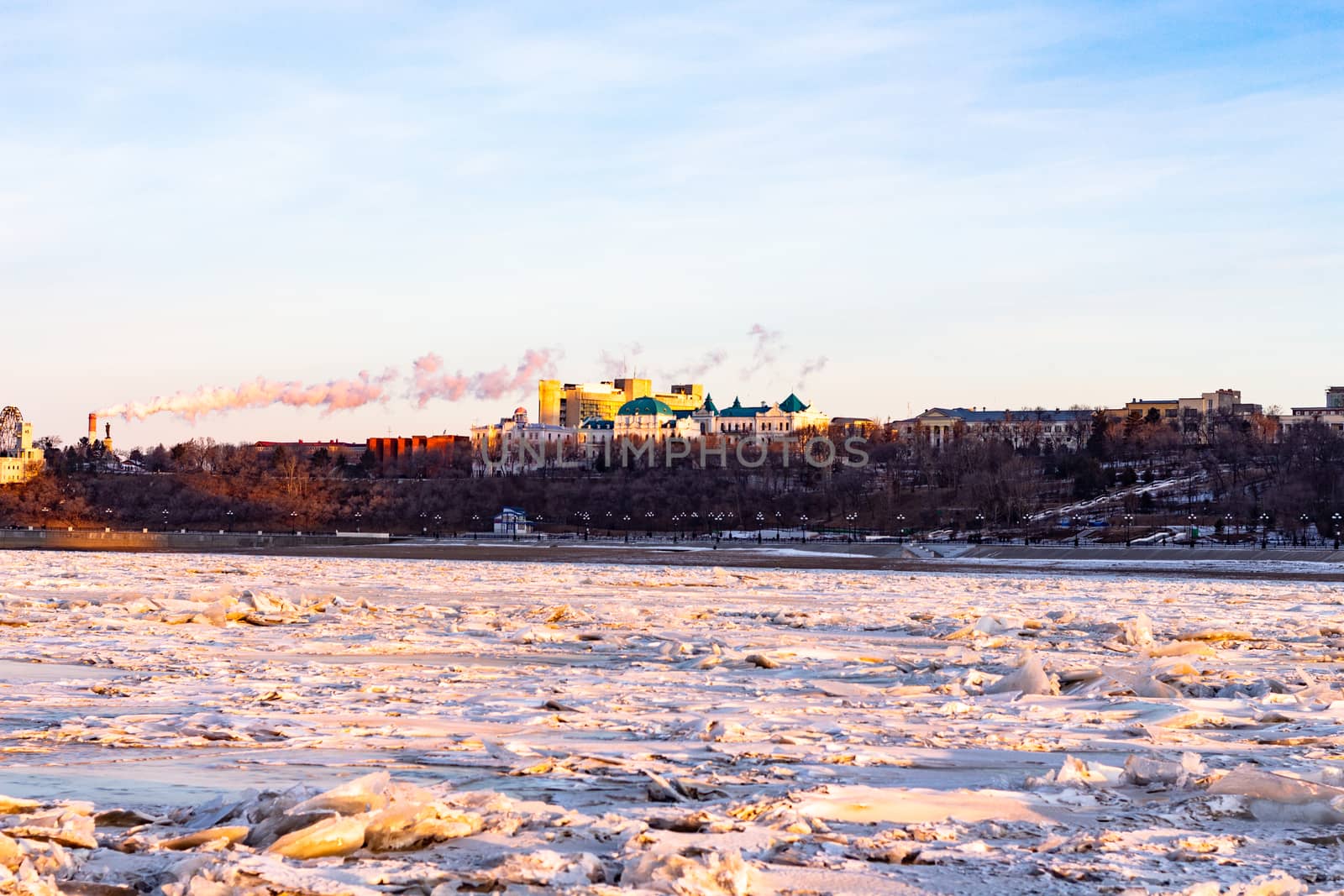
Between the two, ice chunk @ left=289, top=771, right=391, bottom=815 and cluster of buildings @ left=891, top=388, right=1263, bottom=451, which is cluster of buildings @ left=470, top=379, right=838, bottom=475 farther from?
ice chunk @ left=289, top=771, right=391, bottom=815

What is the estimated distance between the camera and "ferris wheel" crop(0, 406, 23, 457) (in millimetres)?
143125

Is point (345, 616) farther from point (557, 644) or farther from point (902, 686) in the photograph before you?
point (902, 686)

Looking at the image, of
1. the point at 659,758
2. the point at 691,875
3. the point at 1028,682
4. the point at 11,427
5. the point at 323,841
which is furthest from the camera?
the point at 11,427

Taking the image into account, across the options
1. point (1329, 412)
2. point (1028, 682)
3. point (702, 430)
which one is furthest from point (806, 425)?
point (1028, 682)

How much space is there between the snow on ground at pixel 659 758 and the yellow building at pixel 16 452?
383ft

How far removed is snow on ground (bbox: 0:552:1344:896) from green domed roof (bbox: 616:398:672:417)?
6263 inches

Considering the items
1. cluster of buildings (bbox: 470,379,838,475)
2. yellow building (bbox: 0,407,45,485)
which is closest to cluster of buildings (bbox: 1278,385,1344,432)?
cluster of buildings (bbox: 470,379,838,475)

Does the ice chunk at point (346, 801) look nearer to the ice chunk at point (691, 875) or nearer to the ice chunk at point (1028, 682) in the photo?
the ice chunk at point (691, 875)

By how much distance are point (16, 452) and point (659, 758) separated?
14418 cm

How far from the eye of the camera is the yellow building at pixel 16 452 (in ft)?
415

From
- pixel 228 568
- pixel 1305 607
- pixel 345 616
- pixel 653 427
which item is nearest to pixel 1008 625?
pixel 345 616

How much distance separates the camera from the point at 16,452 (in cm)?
13788

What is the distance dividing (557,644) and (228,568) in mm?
31029

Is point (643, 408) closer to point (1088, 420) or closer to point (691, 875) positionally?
point (1088, 420)
